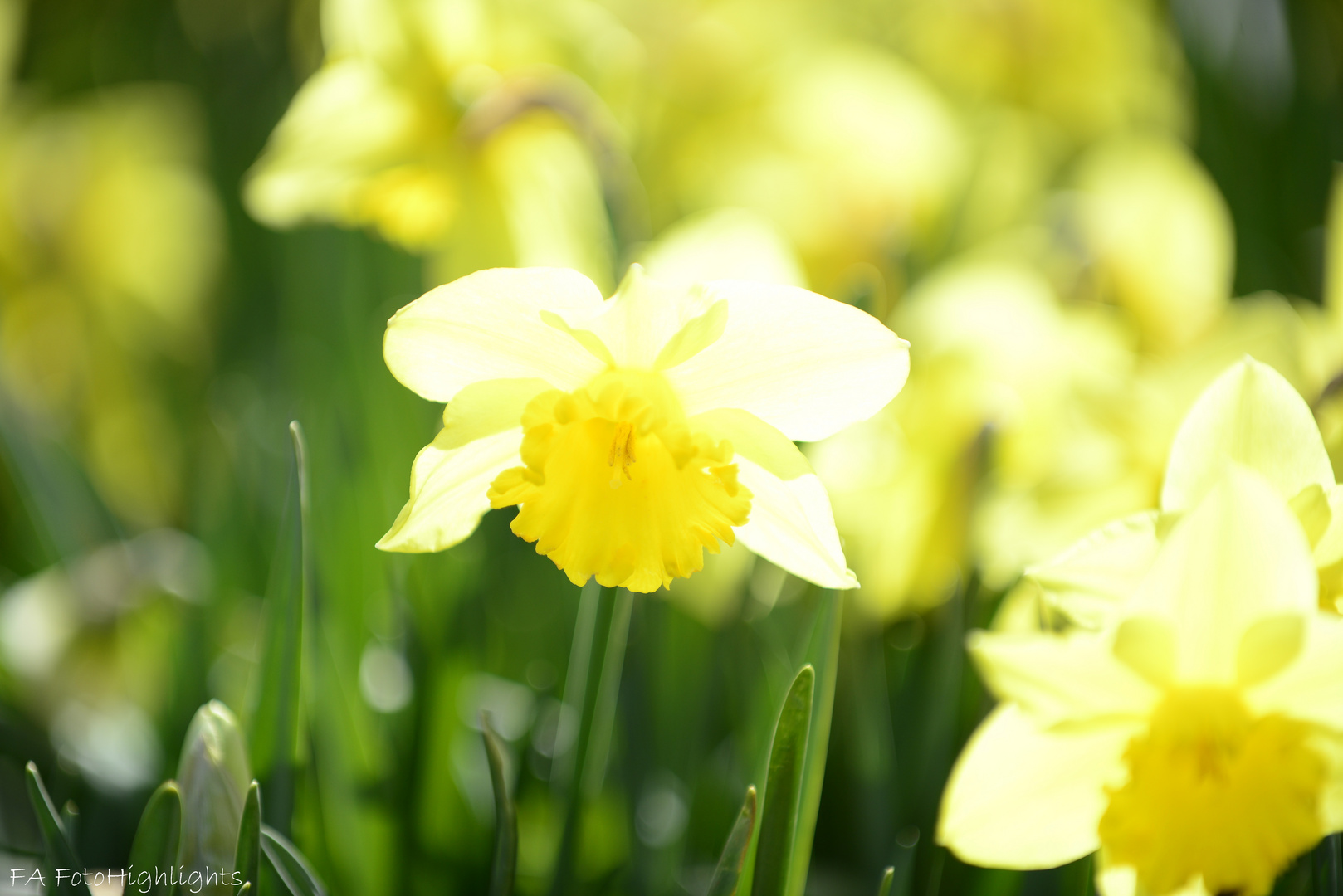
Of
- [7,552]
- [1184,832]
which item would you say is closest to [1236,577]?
[1184,832]

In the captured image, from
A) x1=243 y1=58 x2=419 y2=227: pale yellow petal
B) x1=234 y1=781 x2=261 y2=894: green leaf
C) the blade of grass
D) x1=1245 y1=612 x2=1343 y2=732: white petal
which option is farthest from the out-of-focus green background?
x1=1245 y1=612 x2=1343 y2=732: white petal

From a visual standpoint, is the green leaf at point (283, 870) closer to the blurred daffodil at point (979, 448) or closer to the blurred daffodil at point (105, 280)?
the blurred daffodil at point (979, 448)

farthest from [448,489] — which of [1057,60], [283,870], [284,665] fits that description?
[1057,60]

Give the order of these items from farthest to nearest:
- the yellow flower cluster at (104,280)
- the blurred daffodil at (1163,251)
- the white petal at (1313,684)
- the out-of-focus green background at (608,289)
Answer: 1. the yellow flower cluster at (104,280)
2. the blurred daffodil at (1163,251)
3. the out-of-focus green background at (608,289)
4. the white petal at (1313,684)

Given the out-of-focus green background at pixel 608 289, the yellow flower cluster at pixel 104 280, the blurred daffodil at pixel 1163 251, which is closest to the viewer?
the out-of-focus green background at pixel 608 289

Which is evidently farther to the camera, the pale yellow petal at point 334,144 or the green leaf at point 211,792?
the pale yellow petal at point 334,144

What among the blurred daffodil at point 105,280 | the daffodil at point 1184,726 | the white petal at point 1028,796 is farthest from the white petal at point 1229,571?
the blurred daffodil at point 105,280

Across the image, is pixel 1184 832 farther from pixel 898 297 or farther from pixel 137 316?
pixel 137 316
